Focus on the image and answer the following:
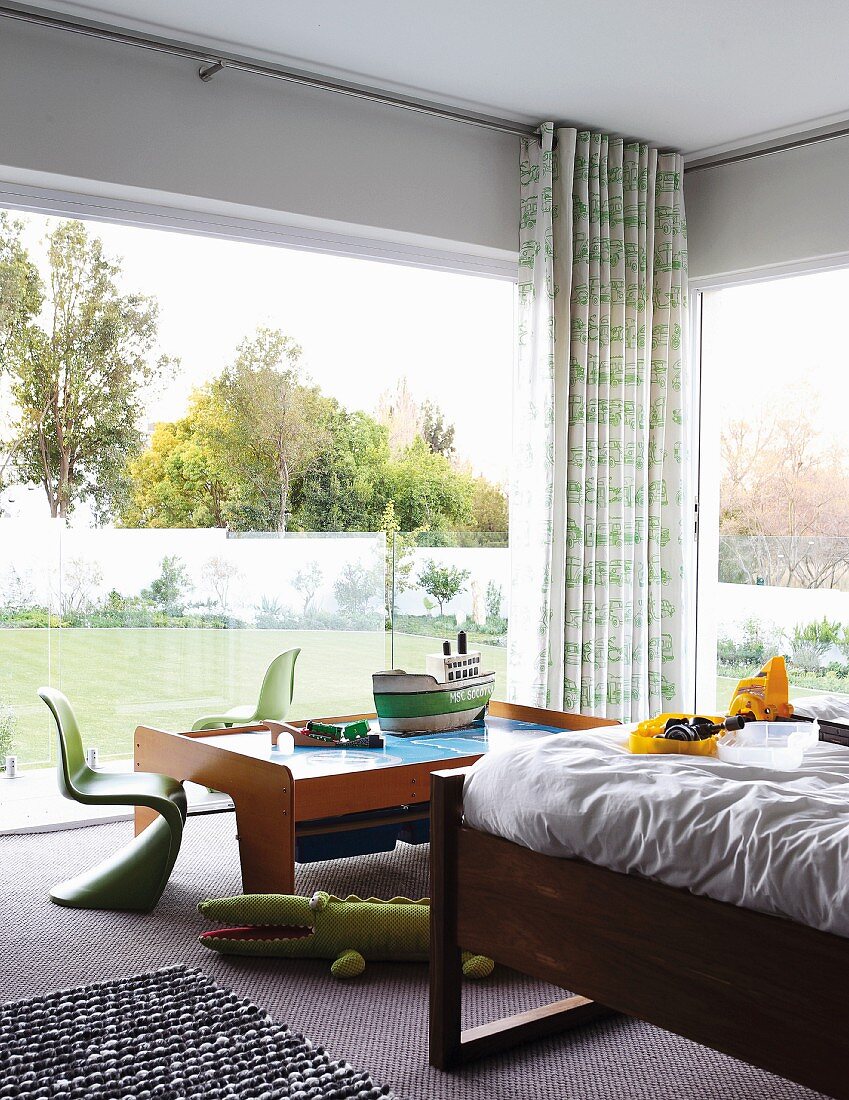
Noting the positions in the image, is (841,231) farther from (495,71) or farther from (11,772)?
(11,772)

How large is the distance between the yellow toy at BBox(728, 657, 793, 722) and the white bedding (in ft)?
1.07

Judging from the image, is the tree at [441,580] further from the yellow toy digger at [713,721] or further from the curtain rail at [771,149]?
the yellow toy digger at [713,721]

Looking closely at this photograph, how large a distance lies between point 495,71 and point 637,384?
1.45m

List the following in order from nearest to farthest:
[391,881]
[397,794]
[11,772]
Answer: [397,794] < [391,881] < [11,772]

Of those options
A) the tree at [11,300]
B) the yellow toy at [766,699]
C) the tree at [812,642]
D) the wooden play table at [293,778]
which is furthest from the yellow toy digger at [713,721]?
the tree at [11,300]

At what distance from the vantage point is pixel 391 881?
332 cm

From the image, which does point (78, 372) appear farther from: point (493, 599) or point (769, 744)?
point (769, 744)

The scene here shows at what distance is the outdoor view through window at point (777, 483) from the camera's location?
15.5ft

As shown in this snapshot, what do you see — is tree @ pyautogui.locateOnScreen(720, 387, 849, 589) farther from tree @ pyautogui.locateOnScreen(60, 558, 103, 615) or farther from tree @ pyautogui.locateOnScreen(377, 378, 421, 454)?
tree @ pyautogui.locateOnScreen(60, 558, 103, 615)

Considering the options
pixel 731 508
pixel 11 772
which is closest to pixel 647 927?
pixel 11 772

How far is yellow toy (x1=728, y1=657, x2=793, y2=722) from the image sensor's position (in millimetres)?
2562

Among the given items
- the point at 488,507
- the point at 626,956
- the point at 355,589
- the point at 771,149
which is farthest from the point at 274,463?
the point at 626,956

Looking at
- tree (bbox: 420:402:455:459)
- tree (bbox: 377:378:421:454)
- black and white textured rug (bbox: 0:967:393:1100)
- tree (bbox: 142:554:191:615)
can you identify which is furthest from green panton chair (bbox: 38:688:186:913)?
tree (bbox: 420:402:455:459)

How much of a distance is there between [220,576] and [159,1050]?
7.24 feet
